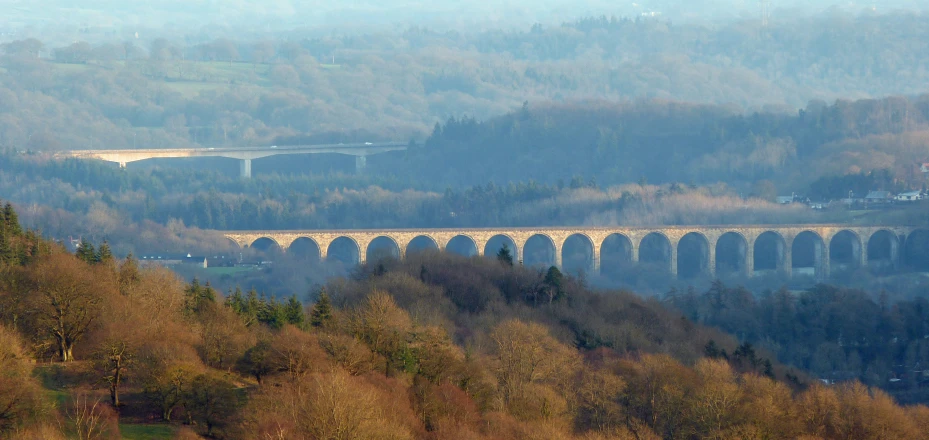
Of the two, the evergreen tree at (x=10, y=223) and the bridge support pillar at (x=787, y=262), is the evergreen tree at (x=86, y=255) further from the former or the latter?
the bridge support pillar at (x=787, y=262)

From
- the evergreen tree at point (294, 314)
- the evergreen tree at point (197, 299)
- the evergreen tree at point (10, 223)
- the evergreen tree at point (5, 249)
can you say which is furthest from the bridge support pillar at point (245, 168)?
the evergreen tree at point (294, 314)

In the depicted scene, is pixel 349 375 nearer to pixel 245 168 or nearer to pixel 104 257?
pixel 104 257

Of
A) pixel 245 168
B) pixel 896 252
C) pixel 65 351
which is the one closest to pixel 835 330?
pixel 896 252

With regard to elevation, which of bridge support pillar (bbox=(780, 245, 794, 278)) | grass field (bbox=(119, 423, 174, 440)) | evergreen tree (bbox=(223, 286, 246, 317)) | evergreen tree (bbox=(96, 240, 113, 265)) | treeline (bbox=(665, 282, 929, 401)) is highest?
evergreen tree (bbox=(96, 240, 113, 265))

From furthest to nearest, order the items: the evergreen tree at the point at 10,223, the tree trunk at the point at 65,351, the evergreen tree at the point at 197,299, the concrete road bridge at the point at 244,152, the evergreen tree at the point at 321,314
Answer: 1. the concrete road bridge at the point at 244,152
2. the evergreen tree at the point at 10,223
3. the evergreen tree at the point at 197,299
4. the evergreen tree at the point at 321,314
5. the tree trunk at the point at 65,351

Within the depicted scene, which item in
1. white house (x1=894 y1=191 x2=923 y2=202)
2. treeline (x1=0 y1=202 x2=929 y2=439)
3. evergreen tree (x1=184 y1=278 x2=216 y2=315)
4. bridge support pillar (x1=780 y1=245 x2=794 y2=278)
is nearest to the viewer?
treeline (x1=0 y1=202 x2=929 y2=439)

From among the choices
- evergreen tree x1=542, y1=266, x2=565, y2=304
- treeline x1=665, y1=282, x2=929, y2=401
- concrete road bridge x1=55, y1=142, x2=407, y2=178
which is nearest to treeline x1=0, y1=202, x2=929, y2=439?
evergreen tree x1=542, y1=266, x2=565, y2=304

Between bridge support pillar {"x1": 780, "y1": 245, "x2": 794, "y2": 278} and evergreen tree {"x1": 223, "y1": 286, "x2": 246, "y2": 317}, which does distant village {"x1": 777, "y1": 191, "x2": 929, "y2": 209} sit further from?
evergreen tree {"x1": 223, "y1": 286, "x2": 246, "y2": 317}
